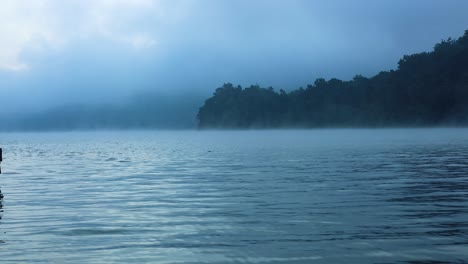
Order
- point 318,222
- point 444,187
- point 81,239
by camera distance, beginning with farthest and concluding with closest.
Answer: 1. point 444,187
2. point 318,222
3. point 81,239

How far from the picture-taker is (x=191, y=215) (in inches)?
884

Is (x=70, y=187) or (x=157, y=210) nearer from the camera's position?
(x=157, y=210)

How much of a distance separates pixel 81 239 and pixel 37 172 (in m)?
30.5

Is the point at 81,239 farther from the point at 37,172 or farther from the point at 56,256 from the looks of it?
the point at 37,172

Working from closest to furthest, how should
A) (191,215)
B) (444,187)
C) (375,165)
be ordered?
1. (191,215)
2. (444,187)
3. (375,165)

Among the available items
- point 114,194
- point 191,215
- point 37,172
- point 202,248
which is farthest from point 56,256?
point 37,172

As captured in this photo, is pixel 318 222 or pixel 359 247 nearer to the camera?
pixel 359 247

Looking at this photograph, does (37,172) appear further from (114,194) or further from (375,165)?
(375,165)

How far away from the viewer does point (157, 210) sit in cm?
2388

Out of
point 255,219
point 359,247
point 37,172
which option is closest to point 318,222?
point 255,219

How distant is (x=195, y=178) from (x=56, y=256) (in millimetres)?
23065

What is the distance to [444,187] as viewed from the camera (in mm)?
29828

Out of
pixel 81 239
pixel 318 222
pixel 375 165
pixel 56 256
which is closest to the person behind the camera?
pixel 56 256

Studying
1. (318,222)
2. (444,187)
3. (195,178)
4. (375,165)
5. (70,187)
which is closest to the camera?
(318,222)
